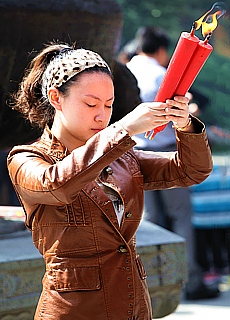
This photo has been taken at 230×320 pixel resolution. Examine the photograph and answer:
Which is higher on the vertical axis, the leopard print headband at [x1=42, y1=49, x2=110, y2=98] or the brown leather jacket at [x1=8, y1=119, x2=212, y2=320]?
the leopard print headband at [x1=42, y1=49, x2=110, y2=98]

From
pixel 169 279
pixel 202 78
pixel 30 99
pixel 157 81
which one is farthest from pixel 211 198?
pixel 202 78

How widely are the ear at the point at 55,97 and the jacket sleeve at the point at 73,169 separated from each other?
179mm

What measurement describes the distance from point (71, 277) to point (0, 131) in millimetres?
1299

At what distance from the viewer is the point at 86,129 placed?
6.23ft

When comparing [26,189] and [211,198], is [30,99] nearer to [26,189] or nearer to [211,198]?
[26,189]

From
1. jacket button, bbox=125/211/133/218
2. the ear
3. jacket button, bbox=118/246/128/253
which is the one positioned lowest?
jacket button, bbox=118/246/128/253

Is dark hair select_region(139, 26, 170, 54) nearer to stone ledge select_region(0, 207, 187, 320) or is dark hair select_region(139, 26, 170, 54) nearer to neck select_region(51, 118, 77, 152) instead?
stone ledge select_region(0, 207, 187, 320)

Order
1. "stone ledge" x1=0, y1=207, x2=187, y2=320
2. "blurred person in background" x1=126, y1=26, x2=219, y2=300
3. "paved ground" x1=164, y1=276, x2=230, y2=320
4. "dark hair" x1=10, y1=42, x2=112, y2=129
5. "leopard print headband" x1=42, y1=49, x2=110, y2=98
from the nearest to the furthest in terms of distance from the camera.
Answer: "leopard print headband" x1=42, y1=49, x2=110, y2=98 → "dark hair" x1=10, y1=42, x2=112, y2=129 → "stone ledge" x1=0, y1=207, x2=187, y2=320 → "paved ground" x1=164, y1=276, x2=230, y2=320 → "blurred person in background" x1=126, y1=26, x2=219, y2=300

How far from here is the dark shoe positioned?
4887 mm

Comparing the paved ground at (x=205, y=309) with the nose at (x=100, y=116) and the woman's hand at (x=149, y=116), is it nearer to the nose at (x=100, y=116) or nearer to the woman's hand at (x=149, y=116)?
the nose at (x=100, y=116)

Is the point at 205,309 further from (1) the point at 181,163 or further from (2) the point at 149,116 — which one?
(2) the point at 149,116

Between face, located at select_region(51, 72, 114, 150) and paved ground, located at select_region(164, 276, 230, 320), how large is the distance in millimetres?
2587

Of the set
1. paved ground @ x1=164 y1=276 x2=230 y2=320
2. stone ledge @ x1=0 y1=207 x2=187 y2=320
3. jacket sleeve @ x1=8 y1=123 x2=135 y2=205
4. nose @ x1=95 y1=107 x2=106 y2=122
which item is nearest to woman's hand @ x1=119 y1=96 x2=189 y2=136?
jacket sleeve @ x1=8 y1=123 x2=135 y2=205

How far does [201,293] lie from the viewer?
4.90 m
